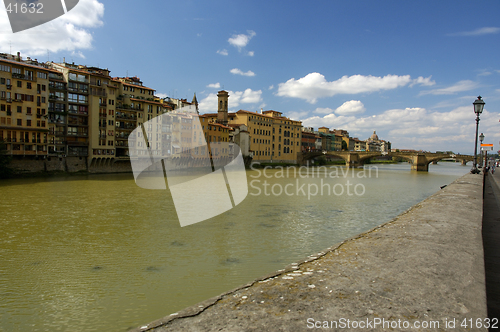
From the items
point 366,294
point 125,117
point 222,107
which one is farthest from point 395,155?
point 366,294

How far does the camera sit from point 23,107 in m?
35.3

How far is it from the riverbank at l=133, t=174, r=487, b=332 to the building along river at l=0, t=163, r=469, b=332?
3693mm

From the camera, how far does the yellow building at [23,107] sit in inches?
1330

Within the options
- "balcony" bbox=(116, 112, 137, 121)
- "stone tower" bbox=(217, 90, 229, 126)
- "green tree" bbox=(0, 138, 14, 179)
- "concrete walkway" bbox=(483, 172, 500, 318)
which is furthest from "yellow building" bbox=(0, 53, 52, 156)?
"concrete walkway" bbox=(483, 172, 500, 318)

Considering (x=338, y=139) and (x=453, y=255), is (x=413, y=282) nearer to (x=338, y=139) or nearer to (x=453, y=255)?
(x=453, y=255)

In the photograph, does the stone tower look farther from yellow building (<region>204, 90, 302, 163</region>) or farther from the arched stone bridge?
the arched stone bridge

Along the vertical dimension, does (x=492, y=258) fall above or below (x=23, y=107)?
below

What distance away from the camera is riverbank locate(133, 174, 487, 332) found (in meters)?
2.61

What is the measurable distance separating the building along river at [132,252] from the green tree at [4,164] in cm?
1452

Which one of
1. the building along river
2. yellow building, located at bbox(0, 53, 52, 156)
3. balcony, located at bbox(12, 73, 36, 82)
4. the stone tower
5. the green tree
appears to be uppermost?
the stone tower

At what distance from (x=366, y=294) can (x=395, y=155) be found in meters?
72.7

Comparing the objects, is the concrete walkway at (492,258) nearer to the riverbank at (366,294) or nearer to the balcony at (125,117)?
the riverbank at (366,294)

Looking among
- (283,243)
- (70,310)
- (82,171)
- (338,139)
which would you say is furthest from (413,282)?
(338,139)

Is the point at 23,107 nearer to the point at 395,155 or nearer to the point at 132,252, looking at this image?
the point at 132,252
